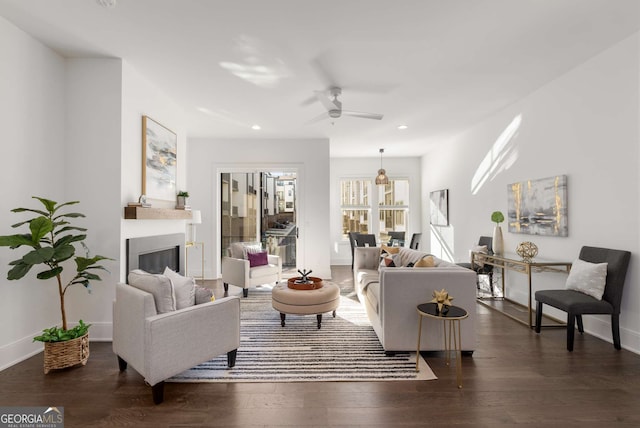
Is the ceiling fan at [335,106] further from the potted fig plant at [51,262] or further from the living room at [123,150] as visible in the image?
the potted fig plant at [51,262]

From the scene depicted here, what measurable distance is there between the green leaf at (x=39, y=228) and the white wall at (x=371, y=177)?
6416 millimetres

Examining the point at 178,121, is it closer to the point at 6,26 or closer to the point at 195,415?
the point at 6,26

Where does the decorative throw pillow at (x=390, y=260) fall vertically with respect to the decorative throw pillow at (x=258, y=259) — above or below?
above

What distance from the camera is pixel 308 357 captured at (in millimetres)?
2822

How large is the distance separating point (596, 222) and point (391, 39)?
9.52ft

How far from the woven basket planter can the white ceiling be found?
2748 mm

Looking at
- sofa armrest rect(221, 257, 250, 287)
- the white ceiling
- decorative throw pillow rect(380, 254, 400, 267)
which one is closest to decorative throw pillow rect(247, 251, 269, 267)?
sofa armrest rect(221, 257, 250, 287)

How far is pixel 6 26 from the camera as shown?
261cm

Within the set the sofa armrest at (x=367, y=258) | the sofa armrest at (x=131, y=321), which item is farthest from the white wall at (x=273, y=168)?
the sofa armrest at (x=131, y=321)

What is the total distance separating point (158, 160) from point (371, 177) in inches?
222

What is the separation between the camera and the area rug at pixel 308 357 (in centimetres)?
249

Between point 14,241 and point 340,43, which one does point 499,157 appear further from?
point 14,241

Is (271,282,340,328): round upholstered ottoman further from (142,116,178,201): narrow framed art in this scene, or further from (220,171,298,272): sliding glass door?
(220,171,298,272): sliding glass door

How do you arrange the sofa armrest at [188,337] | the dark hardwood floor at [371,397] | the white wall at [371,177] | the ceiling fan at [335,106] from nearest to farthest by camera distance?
the dark hardwood floor at [371,397] < the sofa armrest at [188,337] < the ceiling fan at [335,106] < the white wall at [371,177]
